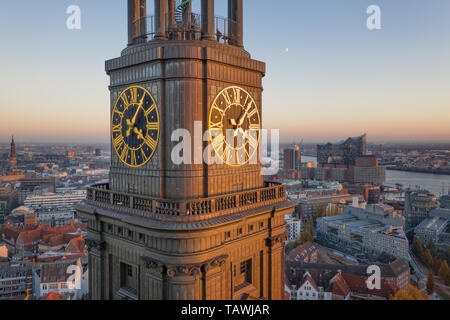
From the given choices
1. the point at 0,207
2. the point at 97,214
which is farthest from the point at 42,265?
the point at 0,207

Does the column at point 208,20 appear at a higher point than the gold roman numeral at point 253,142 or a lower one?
higher

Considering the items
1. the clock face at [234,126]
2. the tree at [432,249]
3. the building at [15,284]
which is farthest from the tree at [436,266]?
the building at [15,284]

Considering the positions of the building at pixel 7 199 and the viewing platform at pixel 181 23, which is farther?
the building at pixel 7 199

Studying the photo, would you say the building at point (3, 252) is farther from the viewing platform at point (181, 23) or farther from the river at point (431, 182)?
the river at point (431, 182)

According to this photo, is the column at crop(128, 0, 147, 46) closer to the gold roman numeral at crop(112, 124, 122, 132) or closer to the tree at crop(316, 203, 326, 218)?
the gold roman numeral at crop(112, 124, 122, 132)

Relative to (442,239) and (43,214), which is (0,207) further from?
(442,239)
